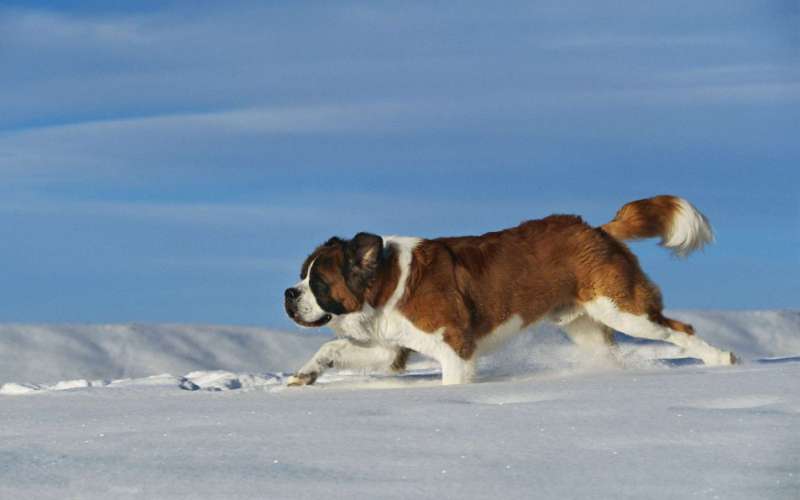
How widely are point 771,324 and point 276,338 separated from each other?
648 centimetres

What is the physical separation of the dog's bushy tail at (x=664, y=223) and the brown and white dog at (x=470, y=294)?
23 mm

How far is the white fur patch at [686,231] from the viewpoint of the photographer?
8.20 meters

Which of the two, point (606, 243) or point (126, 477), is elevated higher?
point (606, 243)

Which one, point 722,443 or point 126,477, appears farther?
point 722,443

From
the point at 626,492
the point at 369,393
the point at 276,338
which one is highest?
the point at 276,338

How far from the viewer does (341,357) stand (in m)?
7.57

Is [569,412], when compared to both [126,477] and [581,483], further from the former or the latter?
[126,477]

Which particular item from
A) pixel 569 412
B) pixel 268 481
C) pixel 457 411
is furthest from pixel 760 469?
pixel 268 481

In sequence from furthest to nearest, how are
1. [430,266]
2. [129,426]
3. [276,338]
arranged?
[276,338]
[430,266]
[129,426]

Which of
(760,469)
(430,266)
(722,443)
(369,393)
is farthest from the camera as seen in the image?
(430,266)

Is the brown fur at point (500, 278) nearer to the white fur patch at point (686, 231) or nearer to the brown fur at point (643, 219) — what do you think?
the brown fur at point (643, 219)

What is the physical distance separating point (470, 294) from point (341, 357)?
1052 millimetres

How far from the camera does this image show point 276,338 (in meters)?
13.1

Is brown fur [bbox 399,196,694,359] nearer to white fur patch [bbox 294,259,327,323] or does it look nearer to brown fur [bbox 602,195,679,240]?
brown fur [bbox 602,195,679,240]
